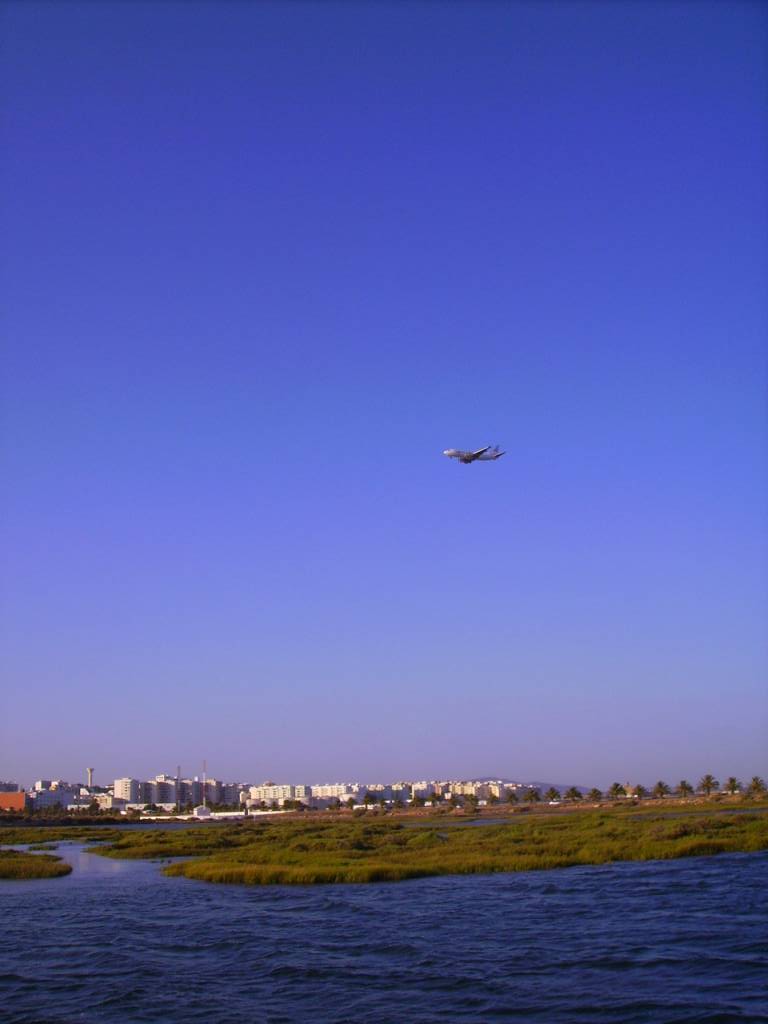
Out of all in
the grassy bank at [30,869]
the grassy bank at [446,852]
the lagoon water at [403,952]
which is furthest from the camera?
the grassy bank at [30,869]

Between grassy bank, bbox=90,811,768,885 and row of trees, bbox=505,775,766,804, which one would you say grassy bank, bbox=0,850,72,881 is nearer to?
grassy bank, bbox=90,811,768,885

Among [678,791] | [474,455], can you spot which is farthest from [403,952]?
[678,791]

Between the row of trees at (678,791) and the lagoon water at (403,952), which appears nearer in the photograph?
the lagoon water at (403,952)

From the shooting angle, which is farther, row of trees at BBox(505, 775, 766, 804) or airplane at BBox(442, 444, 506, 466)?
row of trees at BBox(505, 775, 766, 804)

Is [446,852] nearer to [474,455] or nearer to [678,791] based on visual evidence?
[474,455]

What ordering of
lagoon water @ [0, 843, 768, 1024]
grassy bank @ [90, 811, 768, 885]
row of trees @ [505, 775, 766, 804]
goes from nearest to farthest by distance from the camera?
lagoon water @ [0, 843, 768, 1024]
grassy bank @ [90, 811, 768, 885]
row of trees @ [505, 775, 766, 804]

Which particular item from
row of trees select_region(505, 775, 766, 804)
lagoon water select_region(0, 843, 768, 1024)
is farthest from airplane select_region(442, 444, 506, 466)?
row of trees select_region(505, 775, 766, 804)

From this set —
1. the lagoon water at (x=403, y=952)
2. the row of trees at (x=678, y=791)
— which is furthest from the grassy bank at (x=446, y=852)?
the row of trees at (x=678, y=791)

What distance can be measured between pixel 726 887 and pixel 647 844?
1499 cm

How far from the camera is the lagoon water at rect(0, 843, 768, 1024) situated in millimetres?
21281

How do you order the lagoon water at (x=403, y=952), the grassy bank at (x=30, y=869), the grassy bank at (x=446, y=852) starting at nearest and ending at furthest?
the lagoon water at (x=403, y=952) → the grassy bank at (x=446, y=852) → the grassy bank at (x=30, y=869)

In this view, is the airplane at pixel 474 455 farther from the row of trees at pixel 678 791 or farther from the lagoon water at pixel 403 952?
the row of trees at pixel 678 791

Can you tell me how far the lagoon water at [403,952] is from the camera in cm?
2128

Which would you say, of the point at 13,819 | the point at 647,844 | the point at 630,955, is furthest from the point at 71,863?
the point at 13,819
